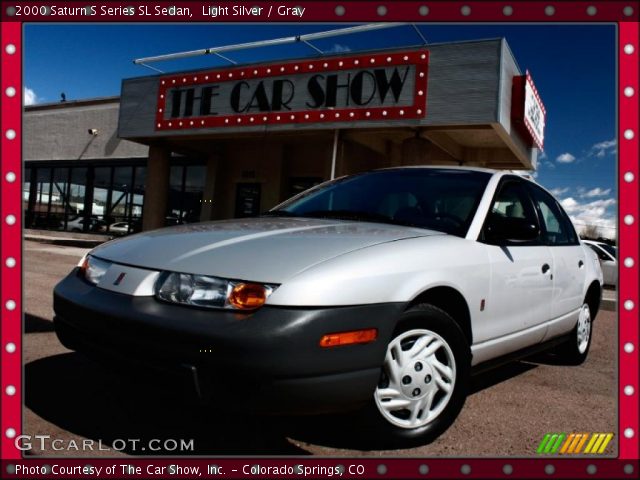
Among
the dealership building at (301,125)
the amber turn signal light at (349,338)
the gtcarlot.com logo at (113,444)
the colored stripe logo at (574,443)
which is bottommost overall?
the gtcarlot.com logo at (113,444)

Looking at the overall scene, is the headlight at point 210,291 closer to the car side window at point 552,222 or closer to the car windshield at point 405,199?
the car windshield at point 405,199

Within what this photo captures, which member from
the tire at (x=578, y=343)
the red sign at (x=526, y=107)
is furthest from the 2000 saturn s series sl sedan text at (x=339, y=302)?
the red sign at (x=526, y=107)

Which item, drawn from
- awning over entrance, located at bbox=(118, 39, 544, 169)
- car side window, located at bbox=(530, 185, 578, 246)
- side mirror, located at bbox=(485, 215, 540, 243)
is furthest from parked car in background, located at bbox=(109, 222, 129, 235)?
side mirror, located at bbox=(485, 215, 540, 243)

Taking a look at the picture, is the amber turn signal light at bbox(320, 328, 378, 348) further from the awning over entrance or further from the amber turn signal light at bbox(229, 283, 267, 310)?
the awning over entrance

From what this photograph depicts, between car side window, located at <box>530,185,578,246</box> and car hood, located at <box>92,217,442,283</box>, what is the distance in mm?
1390

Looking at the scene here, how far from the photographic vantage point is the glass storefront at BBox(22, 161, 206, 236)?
17719 mm

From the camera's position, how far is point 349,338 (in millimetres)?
2031

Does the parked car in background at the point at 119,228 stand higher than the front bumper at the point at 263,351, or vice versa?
the front bumper at the point at 263,351

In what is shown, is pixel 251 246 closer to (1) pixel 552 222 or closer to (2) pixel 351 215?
(2) pixel 351 215

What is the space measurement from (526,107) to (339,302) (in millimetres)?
9948

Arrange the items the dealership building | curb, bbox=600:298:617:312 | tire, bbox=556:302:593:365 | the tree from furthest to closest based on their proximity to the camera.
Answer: the dealership building
curb, bbox=600:298:617:312
tire, bbox=556:302:593:365
the tree

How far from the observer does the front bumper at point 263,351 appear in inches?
75.5

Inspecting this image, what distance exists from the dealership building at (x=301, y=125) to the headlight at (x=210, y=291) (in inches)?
222

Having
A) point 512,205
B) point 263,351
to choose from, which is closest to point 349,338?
point 263,351
